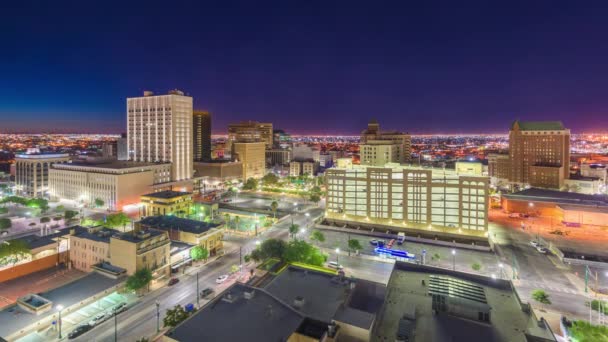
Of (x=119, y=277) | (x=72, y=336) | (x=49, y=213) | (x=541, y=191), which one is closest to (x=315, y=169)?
(x=541, y=191)

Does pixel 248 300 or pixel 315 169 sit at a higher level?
pixel 315 169

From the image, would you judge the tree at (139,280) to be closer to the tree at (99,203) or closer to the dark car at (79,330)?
the dark car at (79,330)

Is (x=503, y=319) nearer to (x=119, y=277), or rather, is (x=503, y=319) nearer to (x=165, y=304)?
(x=165, y=304)

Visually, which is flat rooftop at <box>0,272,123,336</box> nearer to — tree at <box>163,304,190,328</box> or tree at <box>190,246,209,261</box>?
tree at <box>190,246,209,261</box>

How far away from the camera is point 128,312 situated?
40.5 metres

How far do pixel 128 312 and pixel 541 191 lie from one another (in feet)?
363

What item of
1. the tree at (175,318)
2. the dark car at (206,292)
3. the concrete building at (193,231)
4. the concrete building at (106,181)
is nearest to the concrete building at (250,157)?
the concrete building at (106,181)

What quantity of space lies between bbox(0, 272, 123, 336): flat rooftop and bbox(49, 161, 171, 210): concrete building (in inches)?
2155

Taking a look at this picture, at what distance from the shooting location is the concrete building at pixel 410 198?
6662 cm

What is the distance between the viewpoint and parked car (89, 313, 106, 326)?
37.9 m

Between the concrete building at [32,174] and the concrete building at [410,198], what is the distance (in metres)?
102

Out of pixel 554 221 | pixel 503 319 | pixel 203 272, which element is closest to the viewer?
pixel 503 319

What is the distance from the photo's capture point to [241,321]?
96.1ft

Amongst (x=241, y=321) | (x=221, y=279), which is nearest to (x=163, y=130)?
(x=221, y=279)
